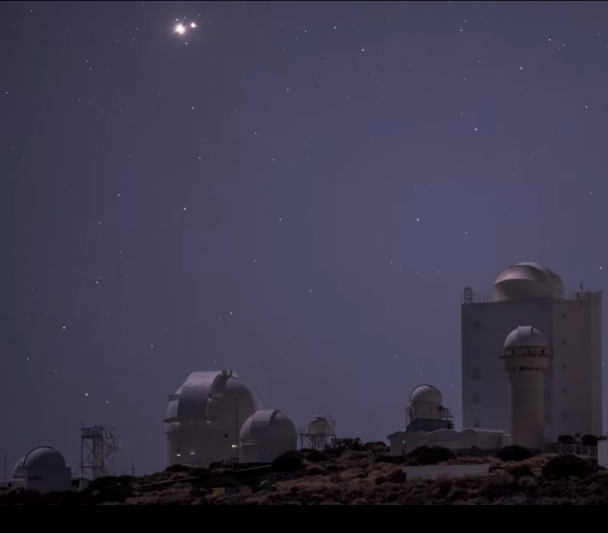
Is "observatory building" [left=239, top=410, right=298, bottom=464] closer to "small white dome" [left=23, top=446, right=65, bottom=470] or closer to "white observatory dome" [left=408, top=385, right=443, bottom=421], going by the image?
"white observatory dome" [left=408, top=385, right=443, bottom=421]

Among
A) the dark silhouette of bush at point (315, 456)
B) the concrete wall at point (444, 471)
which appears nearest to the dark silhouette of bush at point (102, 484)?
the dark silhouette of bush at point (315, 456)

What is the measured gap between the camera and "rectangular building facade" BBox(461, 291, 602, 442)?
4825cm

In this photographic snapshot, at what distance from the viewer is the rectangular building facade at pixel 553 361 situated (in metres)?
48.2

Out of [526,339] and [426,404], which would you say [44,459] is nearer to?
[426,404]

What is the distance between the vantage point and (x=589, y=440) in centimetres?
4509

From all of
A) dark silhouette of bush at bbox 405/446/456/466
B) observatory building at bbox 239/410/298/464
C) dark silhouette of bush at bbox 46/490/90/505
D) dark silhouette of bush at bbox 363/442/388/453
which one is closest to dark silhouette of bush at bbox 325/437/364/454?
dark silhouette of bush at bbox 363/442/388/453

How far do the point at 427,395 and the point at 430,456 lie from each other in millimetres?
9500

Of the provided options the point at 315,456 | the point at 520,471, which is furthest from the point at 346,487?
the point at 315,456

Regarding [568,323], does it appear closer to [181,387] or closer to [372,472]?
[372,472]

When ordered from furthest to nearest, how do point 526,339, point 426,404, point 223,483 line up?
1. point 426,404
2. point 526,339
3. point 223,483

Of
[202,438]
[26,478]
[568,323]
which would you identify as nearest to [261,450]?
[202,438]

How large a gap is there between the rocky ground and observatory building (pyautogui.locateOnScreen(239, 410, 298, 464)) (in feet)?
6.38

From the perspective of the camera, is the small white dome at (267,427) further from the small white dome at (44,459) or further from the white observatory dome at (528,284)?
the white observatory dome at (528,284)

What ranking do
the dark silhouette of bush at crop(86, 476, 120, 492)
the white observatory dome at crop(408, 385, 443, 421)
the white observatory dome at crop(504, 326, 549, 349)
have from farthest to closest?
1. the white observatory dome at crop(408, 385, 443, 421)
2. the white observatory dome at crop(504, 326, 549, 349)
3. the dark silhouette of bush at crop(86, 476, 120, 492)
